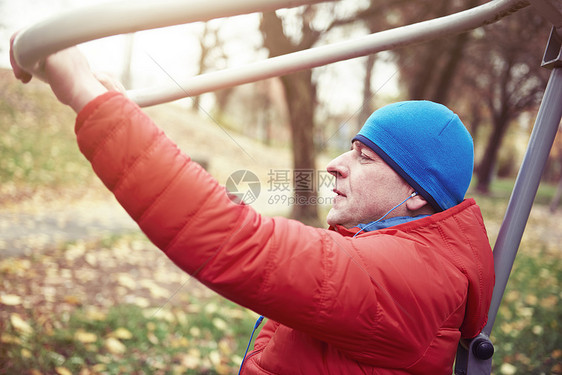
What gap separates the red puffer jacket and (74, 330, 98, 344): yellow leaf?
2.06m

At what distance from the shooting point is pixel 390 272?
936mm

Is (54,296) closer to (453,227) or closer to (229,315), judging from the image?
(229,315)

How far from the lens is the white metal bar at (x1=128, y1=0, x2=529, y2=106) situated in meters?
1.20

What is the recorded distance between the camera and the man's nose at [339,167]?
1215 millimetres

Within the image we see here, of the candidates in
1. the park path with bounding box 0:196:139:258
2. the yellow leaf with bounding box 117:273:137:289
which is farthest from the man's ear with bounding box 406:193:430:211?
the park path with bounding box 0:196:139:258

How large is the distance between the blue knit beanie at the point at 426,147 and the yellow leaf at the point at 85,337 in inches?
95.8

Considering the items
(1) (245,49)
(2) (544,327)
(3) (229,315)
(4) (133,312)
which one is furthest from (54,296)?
(2) (544,327)

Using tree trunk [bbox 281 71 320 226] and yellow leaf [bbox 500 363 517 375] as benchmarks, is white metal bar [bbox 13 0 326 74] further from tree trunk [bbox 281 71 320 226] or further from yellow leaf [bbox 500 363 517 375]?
tree trunk [bbox 281 71 320 226]

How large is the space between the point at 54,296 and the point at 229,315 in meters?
1.42

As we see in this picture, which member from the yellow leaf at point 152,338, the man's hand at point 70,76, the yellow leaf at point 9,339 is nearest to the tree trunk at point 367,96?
the man's hand at point 70,76

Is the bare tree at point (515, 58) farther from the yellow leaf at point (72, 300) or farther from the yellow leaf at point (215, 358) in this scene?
the yellow leaf at point (72, 300)

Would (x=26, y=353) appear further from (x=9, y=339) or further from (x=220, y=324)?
(x=220, y=324)

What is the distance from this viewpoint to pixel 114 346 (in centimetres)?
269

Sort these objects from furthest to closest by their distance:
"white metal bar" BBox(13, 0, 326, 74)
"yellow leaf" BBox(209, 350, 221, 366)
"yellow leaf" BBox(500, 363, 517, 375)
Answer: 1. "yellow leaf" BBox(500, 363, 517, 375)
2. "yellow leaf" BBox(209, 350, 221, 366)
3. "white metal bar" BBox(13, 0, 326, 74)
